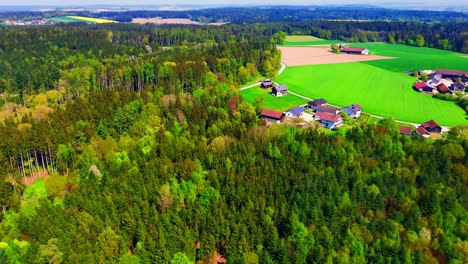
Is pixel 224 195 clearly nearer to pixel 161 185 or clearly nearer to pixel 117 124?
pixel 161 185

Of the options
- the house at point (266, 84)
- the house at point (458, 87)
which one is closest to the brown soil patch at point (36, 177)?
the house at point (266, 84)

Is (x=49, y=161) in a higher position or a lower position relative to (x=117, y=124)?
lower

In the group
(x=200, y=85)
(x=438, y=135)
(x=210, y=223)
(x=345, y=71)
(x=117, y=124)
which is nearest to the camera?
(x=210, y=223)

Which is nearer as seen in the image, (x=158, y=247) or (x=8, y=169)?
(x=158, y=247)

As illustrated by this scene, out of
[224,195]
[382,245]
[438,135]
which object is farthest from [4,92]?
[438,135]

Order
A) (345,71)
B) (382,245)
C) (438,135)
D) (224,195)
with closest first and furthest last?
(382,245), (224,195), (438,135), (345,71)

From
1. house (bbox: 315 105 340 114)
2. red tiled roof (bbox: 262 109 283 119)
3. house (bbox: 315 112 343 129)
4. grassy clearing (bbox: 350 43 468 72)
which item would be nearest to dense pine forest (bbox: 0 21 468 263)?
red tiled roof (bbox: 262 109 283 119)

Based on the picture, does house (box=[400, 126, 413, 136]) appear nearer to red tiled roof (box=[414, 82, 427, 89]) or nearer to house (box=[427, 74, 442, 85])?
red tiled roof (box=[414, 82, 427, 89])
